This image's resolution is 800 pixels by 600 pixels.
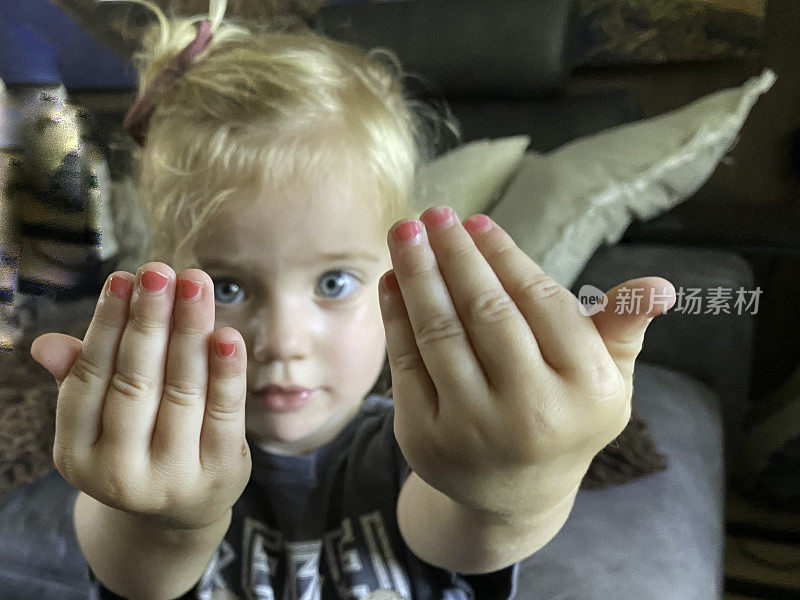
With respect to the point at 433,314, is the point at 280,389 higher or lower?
lower

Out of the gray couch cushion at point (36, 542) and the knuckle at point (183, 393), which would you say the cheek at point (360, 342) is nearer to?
the knuckle at point (183, 393)

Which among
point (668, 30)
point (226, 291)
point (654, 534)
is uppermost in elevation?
point (668, 30)

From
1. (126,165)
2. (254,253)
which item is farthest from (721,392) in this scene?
(126,165)

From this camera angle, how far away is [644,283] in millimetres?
175

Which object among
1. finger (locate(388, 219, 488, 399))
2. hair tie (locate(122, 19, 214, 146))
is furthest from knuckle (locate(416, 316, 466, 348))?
hair tie (locate(122, 19, 214, 146))

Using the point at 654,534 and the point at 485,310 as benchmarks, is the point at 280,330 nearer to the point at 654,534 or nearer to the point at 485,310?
the point at 485,310

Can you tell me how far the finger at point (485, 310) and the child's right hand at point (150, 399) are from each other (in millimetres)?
77

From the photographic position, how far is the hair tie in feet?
1.05

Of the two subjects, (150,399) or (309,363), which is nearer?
(150,399)

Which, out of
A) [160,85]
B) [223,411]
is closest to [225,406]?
[223,411]

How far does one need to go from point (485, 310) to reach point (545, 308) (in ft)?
0.06

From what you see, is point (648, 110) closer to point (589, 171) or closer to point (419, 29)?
point (589, 171)

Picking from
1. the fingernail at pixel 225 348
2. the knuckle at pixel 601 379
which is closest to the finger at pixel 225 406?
the fingernail at pixel 225 348

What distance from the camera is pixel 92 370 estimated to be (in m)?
0.21
